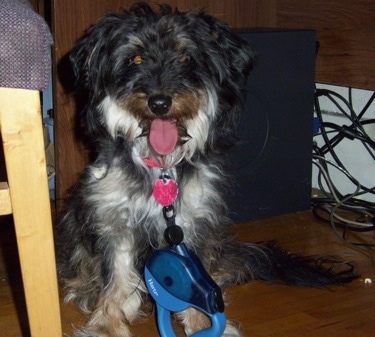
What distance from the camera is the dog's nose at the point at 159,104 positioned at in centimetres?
142

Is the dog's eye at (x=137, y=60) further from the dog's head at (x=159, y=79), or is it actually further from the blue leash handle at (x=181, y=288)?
the blue leash handle at (x=181, y=288)

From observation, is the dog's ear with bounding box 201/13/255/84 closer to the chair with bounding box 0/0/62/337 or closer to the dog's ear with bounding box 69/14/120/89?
the dog's ear with bounding box 69/14/120/89

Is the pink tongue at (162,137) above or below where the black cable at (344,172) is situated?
above

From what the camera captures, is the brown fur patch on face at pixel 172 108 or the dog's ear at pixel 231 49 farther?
the dog's ear at pixel 231 49

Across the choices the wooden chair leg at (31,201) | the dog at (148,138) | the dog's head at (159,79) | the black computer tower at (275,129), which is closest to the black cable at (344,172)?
the black computer tower at (275,129)

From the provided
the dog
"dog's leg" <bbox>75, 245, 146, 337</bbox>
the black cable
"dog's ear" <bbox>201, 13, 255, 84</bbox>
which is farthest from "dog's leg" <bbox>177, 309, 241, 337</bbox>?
the black cable

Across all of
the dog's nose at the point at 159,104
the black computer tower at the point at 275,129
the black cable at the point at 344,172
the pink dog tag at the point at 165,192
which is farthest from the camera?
the black cable at the point at 344,172

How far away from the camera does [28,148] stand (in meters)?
1.13

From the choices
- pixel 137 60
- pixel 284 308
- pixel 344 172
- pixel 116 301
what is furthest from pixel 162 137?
pixel 344 172

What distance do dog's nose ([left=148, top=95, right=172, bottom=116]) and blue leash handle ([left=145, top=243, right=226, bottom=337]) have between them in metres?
0.30

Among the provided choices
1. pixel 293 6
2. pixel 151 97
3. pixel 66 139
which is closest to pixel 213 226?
pixel 151 97

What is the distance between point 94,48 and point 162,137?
256 millimetres

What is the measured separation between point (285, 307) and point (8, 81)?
0.97 metres

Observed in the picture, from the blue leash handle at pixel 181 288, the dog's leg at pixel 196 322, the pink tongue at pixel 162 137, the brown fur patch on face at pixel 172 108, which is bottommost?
the dog's leg at pixel 196 322
